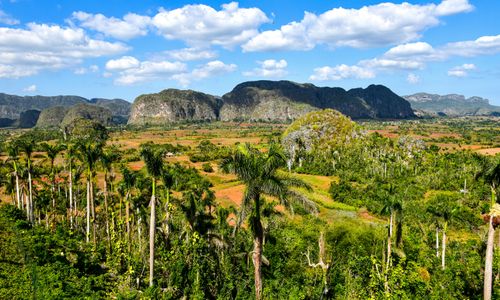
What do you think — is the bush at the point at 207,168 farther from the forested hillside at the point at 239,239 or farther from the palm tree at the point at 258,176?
the palm tree at the point at 258,176

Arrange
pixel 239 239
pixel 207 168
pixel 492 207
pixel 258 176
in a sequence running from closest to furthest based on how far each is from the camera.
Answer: pixel 258 176 → pixel 492 207 → pixel 239 239 → pixel 207 168

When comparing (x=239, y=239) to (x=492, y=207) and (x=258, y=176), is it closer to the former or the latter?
(x=258, y=176)

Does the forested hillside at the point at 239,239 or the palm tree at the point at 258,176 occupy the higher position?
the palm tree at the point at 258,176

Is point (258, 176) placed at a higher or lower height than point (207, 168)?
higher

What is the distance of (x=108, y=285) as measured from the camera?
2492cm

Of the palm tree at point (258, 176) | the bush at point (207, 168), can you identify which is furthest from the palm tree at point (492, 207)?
the bush at point (207, 168)

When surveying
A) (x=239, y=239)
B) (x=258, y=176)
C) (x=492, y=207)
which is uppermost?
(x=258, y=176)

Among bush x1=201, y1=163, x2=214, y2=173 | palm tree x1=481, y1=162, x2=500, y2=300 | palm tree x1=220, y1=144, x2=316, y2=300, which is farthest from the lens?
bush x1=201, y1=163, x2=214, y2=173

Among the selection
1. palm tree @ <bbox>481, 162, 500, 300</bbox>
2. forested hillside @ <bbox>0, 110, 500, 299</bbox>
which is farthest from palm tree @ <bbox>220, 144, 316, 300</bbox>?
palm tree @ <bbox>481, 162, 500, 300</bbox>

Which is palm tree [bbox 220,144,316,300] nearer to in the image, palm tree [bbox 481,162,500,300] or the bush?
palm tree [bbox 481,162,500,300]

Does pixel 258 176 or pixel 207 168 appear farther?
pixel 207 168

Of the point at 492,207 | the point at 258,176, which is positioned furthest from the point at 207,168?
the point at 492,207

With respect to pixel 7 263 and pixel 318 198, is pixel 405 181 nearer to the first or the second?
pixel 318 198

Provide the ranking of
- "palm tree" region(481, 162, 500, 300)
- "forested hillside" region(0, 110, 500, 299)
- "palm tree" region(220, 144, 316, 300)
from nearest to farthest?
"palm tree" region(220, 144, 316, 300), "palm tree" region(481, 162, 500, 300), "forested hillside" region(0, 110, 500, 299)
